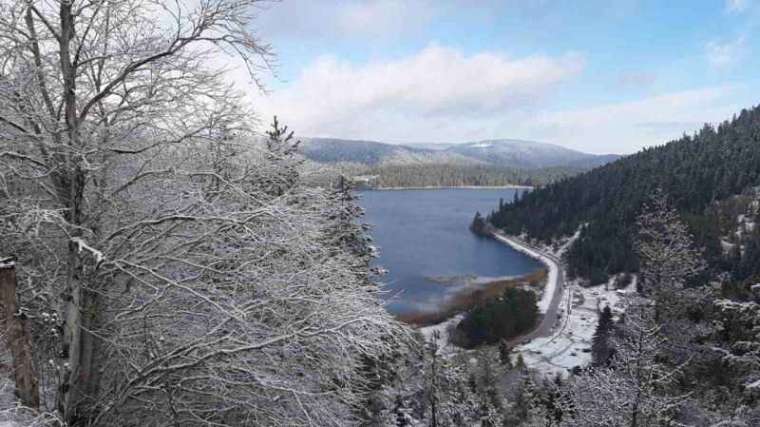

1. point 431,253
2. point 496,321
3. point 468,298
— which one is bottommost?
point 468,298

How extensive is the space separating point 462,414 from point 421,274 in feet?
138

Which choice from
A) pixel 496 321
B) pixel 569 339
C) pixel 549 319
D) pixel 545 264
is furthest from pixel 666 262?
pixel 545 264

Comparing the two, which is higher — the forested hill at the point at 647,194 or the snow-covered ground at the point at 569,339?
the forested hill at the point at 647,194

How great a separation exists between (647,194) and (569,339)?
27.7m

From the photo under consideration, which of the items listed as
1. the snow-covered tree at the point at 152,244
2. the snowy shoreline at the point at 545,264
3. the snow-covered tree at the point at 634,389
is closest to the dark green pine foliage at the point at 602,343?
the snowy shoreline at the point at 545,264

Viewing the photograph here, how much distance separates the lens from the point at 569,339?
42.0m

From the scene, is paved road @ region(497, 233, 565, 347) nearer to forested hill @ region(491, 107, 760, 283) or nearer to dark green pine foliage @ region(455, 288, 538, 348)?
dark green pine foliage @ region(455, 288, 538, 348)

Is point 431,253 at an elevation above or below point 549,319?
above

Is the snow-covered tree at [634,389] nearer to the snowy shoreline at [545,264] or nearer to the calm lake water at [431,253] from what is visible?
the calm lake water at [431,253]

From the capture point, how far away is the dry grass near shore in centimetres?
4484

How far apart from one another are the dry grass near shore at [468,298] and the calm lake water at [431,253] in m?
Answer: 1.15

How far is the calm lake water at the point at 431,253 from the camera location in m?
53.6

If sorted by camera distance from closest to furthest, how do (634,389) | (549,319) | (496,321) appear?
(634,389) < (496,321) < (549,319)

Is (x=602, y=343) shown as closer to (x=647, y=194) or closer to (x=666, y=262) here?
(x=666, y=262)
